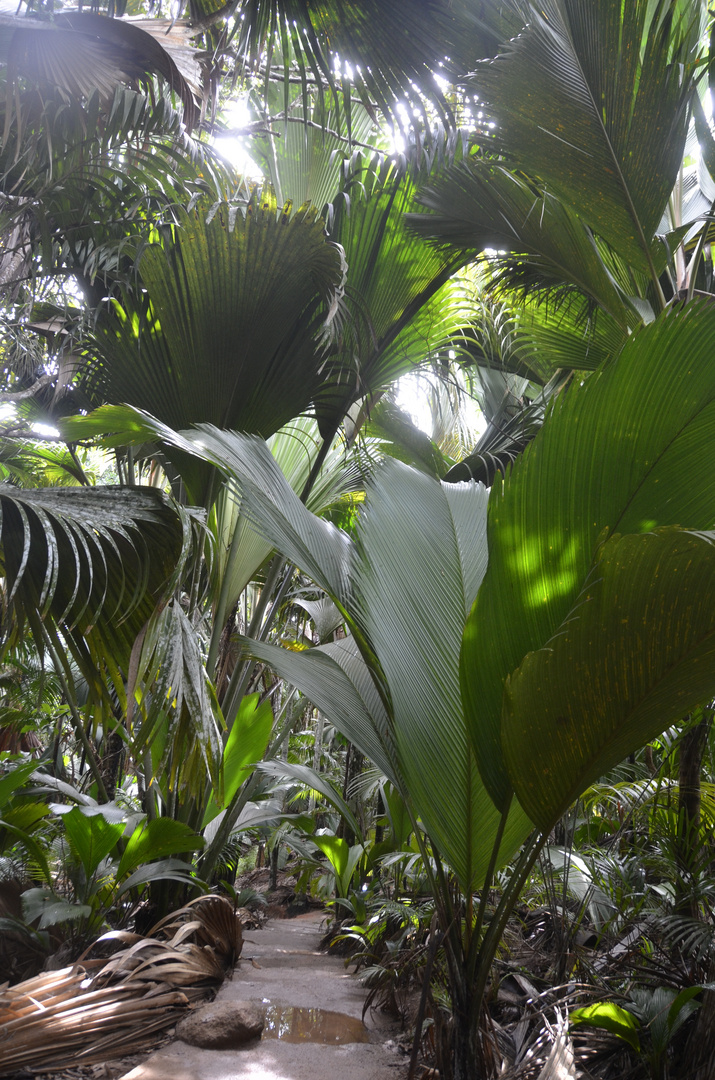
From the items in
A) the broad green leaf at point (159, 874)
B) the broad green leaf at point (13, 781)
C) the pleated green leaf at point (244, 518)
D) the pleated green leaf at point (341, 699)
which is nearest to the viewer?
the pleated green leaf at point (341, 699)

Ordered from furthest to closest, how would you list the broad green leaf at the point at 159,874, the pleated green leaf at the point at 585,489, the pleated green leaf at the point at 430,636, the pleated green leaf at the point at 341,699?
1. the broad green leaf at the point at 159,874
2. the pleated green leaf at the point at 341,699
3. the pleated green leaf at the point at 430,636
4. the pleated green leaf at the point at 585,489

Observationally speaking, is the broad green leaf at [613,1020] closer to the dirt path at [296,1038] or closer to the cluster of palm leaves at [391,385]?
the cluster of palm leaves at [391,385]

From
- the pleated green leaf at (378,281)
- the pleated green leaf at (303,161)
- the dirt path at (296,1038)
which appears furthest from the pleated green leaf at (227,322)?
the dirt path at (296,1038)

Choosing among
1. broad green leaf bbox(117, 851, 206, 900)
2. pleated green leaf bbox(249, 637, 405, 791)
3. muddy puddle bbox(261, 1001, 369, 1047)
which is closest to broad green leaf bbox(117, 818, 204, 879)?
broad green leaf bbox(117, 851, 206, 900)

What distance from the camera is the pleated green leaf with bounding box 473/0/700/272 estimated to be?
6.24 feet

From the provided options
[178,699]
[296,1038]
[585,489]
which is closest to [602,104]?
[585,489]

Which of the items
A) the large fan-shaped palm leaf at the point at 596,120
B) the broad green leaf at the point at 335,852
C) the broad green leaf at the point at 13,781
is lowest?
the broad green leaf at the point at 335,852

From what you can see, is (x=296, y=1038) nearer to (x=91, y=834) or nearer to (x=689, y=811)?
(x=91, y=834)

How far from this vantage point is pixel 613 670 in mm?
1279

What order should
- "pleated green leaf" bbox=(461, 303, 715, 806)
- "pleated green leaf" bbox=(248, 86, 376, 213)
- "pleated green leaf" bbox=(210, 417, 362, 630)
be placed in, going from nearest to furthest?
"pleated green leaf" bbox=(461, 303, 715, 806), "pleated green leaf" bbox=(210, 417, 362, 630), "pleated green leaf" bbox=(248, 86, 376, 213)

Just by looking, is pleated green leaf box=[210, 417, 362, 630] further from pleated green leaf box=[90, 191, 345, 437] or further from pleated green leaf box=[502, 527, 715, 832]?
pleated green leaf box=[502, 527, 715, 832]

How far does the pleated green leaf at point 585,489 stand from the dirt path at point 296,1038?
1.28 m

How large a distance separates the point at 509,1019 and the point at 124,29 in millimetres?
3197

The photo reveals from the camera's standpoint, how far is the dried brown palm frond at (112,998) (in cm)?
186
